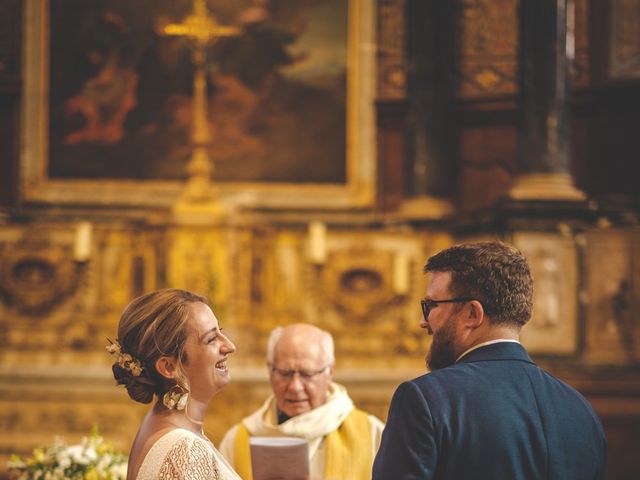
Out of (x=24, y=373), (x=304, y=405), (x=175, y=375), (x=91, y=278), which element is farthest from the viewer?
(x=91, y=278)

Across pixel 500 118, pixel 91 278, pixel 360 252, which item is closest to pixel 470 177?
pixel 500 118

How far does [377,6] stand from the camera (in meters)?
10.7

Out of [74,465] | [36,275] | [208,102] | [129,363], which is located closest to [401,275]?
[208,102]

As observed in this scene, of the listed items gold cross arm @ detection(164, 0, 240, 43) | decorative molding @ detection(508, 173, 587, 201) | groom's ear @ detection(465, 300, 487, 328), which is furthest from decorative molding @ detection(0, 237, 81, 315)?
groom's ear @ detection(465, 300, 487, 328)

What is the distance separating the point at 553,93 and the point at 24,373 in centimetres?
485

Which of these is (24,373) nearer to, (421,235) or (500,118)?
(421,235)

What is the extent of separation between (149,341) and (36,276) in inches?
264

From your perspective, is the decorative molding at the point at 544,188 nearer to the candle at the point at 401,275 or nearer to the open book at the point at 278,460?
the candle at the point at 401,275

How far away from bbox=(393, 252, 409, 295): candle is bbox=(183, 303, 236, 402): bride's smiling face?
6.24 m

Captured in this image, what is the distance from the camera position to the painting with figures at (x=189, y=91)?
1062 centimetres

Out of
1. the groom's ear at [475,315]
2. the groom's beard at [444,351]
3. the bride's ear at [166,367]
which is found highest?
the groom's ear at [475,315]

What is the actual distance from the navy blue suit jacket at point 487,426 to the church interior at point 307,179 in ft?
18.0

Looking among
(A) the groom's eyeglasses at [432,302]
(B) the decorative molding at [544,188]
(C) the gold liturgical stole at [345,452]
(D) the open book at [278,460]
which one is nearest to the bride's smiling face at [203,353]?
(D) the open book at [278,460]

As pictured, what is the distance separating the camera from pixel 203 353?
3033mm
